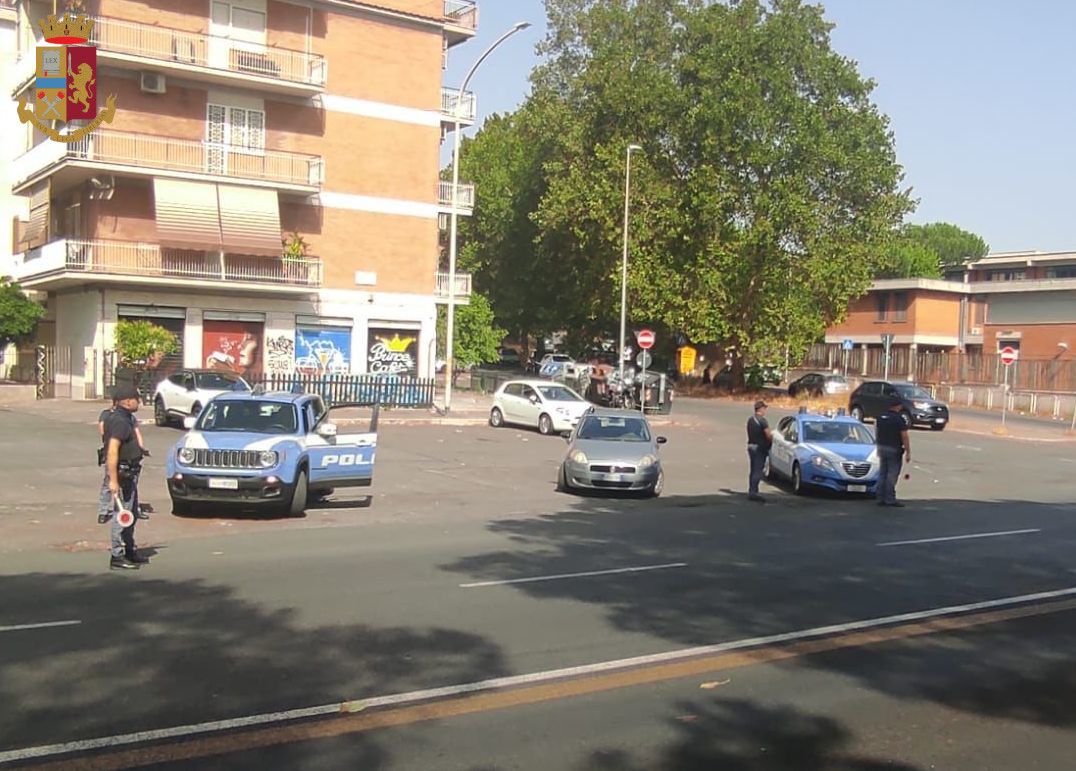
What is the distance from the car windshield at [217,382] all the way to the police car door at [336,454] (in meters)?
11.8

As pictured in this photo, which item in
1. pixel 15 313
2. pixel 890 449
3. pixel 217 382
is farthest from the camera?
pixel 15 313

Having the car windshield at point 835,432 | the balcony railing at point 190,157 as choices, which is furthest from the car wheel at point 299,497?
the balcony railing at point 190,157

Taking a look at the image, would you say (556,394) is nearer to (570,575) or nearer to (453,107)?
(453,107)

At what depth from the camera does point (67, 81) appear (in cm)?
3469

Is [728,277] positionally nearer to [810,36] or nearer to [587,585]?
[810,36]

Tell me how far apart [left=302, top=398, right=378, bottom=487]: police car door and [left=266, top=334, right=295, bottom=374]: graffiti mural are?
2303 cm

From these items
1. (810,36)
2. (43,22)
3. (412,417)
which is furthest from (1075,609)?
(810,36)

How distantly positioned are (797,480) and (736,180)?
95.5ft

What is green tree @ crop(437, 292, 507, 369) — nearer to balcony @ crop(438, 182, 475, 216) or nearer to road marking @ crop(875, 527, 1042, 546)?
balcony @ crop(438, 182, 475, 216)

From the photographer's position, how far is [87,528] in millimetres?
13656

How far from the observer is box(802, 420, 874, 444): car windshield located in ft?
67.1

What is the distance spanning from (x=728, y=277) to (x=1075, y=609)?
125ft

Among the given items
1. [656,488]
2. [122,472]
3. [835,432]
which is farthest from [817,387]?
[122,472]

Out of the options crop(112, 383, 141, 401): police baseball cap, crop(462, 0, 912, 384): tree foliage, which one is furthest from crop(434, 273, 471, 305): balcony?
crop(112, 383, 141, 401): police baseball cap
